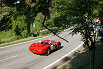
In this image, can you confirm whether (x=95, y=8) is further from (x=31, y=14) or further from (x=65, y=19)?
(x=31, y=14)

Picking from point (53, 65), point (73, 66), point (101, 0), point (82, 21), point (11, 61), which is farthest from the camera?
point (11, 61)

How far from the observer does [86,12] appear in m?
5.12

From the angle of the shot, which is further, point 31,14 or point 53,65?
point 53,65

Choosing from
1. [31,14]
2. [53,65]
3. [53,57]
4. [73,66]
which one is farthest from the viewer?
[53,57]

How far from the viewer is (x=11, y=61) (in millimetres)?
10258

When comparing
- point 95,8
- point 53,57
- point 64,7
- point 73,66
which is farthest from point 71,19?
point 53,57

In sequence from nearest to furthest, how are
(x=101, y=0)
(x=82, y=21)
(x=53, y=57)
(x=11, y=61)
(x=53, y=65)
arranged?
1. (x=82, y=21)
2. (x=101, y=0)
3. (x=53, y=65)
4. (x=11, y=61)
5. (x=53, y=57)

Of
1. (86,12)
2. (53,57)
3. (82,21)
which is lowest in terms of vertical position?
(53,57)

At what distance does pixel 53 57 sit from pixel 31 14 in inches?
365

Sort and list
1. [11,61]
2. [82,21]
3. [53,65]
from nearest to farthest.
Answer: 1. [82,21]
2. [53,65]
3. [11,61]

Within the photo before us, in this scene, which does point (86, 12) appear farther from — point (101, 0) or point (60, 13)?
point (60, 13)

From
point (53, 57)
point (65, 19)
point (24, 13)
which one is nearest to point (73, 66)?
point (53, 57)

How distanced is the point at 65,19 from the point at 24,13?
9.09 ft

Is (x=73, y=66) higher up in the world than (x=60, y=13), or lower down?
lower down
